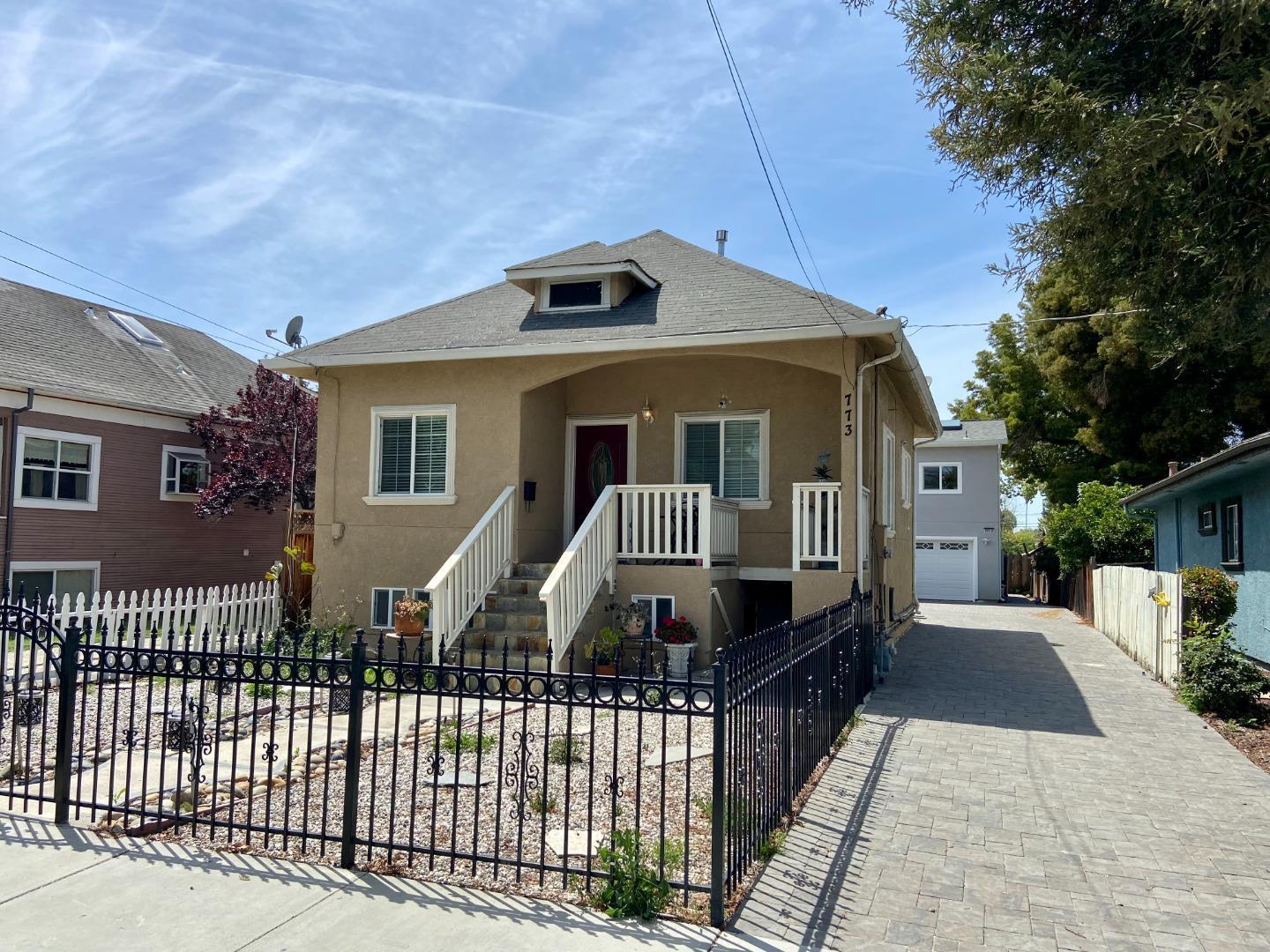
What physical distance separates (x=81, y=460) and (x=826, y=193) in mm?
14452

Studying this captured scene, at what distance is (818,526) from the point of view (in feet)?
36.8

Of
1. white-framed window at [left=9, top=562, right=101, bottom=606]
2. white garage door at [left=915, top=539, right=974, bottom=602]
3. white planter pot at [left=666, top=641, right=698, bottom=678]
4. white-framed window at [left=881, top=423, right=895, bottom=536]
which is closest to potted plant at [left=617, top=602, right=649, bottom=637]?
white planter pot at [left=666, top=641, right=698, bottom=678]

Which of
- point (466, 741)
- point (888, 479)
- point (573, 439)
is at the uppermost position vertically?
point (573, 439)

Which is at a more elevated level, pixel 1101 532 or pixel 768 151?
pixel 768 151

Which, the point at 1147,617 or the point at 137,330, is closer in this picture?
the point at 1147,617

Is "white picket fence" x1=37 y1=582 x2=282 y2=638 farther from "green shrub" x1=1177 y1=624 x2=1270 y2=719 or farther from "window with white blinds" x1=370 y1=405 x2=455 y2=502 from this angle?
"green shrub" x1=1177 y1=624 x2=1270 y2=719

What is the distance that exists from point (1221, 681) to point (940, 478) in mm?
20144

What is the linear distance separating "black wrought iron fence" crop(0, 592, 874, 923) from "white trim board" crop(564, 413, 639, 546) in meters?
6.28

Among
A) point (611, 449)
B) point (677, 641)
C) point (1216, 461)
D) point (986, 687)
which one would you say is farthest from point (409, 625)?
point (1216, 461)

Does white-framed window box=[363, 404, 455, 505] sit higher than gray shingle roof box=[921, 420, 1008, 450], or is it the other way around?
gray shingle roof box=[921, 420, 1008, 450]

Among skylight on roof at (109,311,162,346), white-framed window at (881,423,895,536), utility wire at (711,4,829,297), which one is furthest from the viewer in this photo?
skylight on roof at (109,311,162,346)

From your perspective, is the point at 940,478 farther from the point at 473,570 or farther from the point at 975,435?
the point at 473,570

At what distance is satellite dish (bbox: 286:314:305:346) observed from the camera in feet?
45.9

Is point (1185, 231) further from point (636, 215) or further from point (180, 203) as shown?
point (180, 203)
